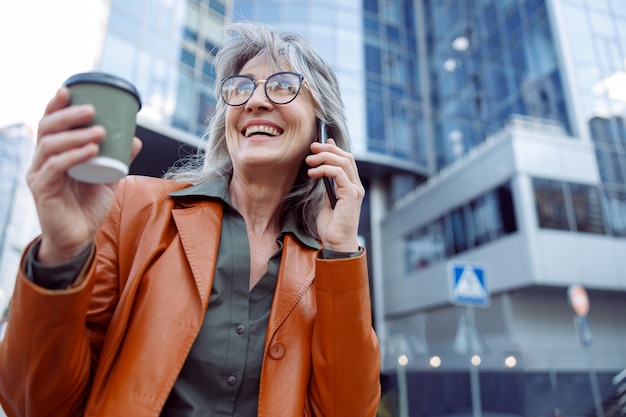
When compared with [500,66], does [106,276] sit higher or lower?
lower

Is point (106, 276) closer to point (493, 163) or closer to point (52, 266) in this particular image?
point (52, 266)

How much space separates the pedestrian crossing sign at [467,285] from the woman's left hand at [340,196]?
5.75 metres

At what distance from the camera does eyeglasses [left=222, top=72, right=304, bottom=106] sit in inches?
59.4

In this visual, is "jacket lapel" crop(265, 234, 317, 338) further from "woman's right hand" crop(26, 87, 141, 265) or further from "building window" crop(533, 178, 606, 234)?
"building window" crop(533, 178, 606, 234)

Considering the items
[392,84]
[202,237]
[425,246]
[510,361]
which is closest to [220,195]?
[202,237]

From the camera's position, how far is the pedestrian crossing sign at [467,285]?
263 inches

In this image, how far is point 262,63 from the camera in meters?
1.64

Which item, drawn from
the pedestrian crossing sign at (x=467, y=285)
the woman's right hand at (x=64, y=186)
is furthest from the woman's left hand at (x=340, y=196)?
the pedestrian crossing sign at (x=467, y=285)

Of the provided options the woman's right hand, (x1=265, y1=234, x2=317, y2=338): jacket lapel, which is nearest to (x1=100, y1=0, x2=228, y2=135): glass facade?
(x1=265, y1=234, x2=317, y2=338): jacket lapel

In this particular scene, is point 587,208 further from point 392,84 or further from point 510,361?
point 392,84

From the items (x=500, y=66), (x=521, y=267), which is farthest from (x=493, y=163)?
(x=500, y=66)

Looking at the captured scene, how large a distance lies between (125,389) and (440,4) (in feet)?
83.5

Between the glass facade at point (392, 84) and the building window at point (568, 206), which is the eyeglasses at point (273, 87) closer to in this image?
the building window at point (568, 206)

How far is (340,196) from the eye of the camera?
1386 mm
